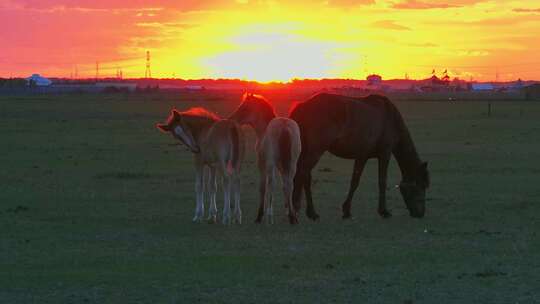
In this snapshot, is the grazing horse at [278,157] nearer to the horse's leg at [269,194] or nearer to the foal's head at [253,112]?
the horse's leg at [269,194]

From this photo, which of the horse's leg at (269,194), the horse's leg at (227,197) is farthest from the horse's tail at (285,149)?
the horse's leg at (227,197)

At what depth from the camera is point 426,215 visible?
51.3ft

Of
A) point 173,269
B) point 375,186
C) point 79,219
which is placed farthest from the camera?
point 375,186

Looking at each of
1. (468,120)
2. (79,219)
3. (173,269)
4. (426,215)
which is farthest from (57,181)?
(468,120)

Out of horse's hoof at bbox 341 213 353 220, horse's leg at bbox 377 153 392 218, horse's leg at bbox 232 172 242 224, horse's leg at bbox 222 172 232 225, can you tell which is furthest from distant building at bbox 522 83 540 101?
horse's leg at bbox 222 172 232 225

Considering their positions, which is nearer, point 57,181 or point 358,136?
point 358,136

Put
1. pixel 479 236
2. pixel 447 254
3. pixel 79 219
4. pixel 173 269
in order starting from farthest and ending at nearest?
pixel 79 219, pixel 479 236, pixel 447 254, pixel 173 269

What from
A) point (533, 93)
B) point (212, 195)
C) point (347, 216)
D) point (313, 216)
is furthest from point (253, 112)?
point (533, 93)

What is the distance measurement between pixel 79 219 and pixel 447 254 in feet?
19.9

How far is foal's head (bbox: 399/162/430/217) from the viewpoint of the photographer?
50.7 feet

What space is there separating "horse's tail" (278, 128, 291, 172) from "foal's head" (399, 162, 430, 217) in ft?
8.85

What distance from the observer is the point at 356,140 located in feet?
50.3

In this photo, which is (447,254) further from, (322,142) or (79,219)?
(79,219)

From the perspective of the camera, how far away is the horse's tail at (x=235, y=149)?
14125 mm
